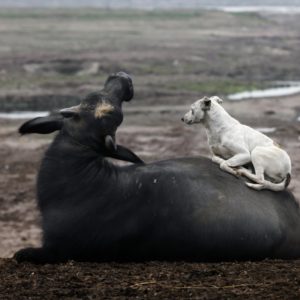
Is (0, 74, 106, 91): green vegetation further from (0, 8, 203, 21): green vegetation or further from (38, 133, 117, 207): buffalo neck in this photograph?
(0, 8, 203, 21): green vegetation

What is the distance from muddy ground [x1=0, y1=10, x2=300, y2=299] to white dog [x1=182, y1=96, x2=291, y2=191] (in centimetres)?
98

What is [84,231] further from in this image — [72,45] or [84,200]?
[72,45]

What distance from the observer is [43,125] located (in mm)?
8852

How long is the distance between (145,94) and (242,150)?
20521 mm

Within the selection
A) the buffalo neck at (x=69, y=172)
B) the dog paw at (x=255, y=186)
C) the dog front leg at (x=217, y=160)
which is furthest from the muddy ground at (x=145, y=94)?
the dog front leg at (x=217, y=160)

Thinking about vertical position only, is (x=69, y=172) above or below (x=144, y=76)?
above

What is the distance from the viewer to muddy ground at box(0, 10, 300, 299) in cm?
747

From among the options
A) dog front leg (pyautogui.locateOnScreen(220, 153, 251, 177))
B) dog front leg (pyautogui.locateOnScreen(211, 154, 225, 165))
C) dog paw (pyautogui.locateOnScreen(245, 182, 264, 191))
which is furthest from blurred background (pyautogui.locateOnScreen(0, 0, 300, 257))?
dog paw (pyautogui.locateOnScreen(245, 182, 264, 191))

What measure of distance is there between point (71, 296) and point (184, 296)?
31.6 inches

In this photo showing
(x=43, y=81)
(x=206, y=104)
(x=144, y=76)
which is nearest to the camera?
(x=206, y=104)

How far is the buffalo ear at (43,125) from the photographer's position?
8844mm

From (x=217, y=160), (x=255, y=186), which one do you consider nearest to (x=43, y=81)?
(x=217, y=160)

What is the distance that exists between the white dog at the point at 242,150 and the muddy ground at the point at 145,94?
978mm

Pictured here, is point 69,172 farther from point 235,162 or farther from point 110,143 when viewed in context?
point 235,162
